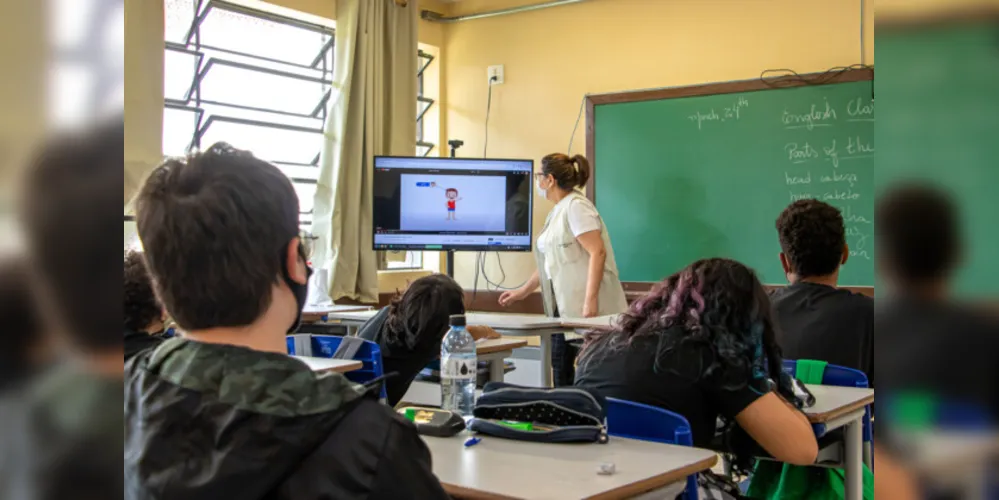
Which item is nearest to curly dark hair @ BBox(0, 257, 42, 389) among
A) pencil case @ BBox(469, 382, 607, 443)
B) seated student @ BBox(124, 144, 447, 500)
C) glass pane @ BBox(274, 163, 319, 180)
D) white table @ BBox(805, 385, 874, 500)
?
seated student @ BBox(124, 144, 447, 500)

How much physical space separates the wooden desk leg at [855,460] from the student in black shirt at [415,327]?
128 centimetres

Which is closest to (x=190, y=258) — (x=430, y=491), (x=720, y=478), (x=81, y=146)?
(x=430, y=491)

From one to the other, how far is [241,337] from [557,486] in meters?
0.58

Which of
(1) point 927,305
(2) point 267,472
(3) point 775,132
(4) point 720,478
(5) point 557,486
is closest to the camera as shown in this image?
(1) point 927,305

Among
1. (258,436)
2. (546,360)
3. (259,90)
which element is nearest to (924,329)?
(258,436)

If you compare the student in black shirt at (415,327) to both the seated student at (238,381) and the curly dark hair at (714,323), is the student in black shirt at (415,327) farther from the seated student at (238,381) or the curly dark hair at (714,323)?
the seated student at (238,381)

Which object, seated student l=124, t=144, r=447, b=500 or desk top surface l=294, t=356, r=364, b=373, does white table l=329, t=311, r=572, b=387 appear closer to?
desk top surface l=294, t=356, r=364, b=373

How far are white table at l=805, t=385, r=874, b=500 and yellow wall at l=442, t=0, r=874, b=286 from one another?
286 centimetres

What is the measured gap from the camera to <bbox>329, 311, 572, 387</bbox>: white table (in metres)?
3.92

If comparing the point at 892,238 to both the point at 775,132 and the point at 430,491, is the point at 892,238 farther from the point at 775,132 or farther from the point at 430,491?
the point at 775,132

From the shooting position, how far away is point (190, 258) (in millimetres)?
1077

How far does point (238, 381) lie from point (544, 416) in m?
0.88

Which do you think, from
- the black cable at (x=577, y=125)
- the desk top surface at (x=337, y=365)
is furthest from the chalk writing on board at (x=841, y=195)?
the desk top surface at (x=337, y=365)

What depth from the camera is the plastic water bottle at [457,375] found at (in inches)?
94.9
